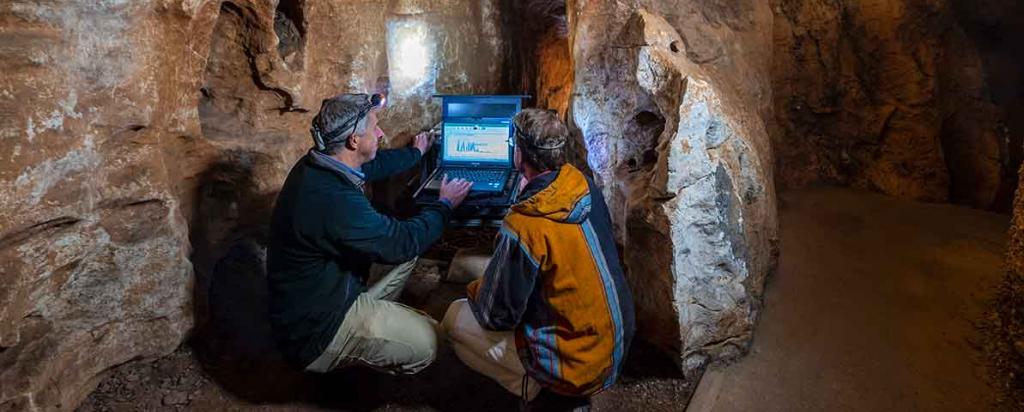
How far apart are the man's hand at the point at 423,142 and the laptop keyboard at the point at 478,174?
0.78ft

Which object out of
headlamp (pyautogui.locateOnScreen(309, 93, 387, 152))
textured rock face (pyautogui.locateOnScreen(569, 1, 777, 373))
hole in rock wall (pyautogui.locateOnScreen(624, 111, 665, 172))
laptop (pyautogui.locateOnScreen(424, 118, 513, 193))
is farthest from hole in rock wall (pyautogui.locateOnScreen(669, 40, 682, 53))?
headlamp (pyautogui.locateOnScreen(309, 93, 387, 152))

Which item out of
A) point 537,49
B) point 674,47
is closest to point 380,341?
point 674,47

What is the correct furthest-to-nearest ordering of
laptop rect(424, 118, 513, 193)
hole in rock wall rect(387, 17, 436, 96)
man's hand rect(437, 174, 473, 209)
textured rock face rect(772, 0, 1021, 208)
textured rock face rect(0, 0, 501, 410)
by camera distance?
textured rock face rect(772, 0, 1021, 208), hole in rock wall rect(387, 17, 436, 96), laptop rect(424, 118, 513, 193), man's hand rect(437, 174, 473, 209), textured rock face rect(0, 0, 501, 410)

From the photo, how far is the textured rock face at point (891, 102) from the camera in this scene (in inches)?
206

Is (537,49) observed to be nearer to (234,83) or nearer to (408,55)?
(408,55)

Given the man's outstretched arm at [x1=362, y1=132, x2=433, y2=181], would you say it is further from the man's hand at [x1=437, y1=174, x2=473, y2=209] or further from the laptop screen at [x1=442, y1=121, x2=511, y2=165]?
the man's hand at [x1=437, y1=174, x2=473, y2=209]

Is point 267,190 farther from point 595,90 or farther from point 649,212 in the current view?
point 649,212

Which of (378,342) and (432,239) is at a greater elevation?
(432,239)

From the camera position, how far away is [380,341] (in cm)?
281

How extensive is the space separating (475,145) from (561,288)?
213 cm

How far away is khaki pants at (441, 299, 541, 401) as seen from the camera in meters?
2.68

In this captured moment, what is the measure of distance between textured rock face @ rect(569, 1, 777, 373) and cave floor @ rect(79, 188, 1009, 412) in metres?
0.23

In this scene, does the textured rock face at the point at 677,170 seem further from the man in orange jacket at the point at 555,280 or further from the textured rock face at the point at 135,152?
the textured rock face at the point at 135,152

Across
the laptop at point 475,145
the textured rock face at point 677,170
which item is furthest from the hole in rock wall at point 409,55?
the textured rock face at point 677,170
